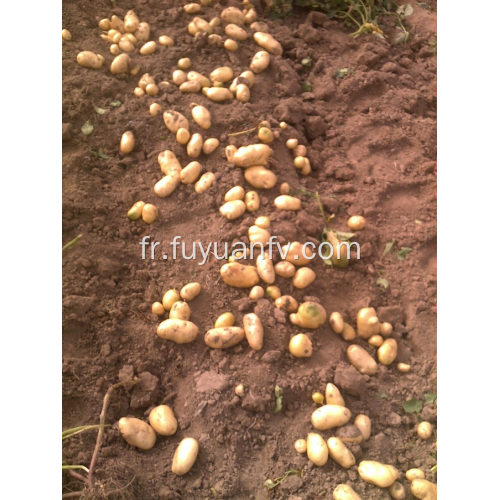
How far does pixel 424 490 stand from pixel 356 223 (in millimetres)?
913

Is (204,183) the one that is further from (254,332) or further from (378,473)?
(378,473)

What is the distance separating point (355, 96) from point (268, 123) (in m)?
0.56

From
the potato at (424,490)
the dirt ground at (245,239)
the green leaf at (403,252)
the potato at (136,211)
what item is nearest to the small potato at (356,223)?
the dirt ground at (245,239)

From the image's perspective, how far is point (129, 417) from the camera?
57.9 inches

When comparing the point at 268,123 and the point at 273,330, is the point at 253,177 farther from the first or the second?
the point at 273,330

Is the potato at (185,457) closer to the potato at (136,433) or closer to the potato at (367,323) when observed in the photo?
the potato at (136,433)

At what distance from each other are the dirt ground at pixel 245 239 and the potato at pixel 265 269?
61 millimetres

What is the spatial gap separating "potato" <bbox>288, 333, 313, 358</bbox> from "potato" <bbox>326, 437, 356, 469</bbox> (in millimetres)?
266

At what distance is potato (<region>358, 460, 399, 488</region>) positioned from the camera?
4.51 feet

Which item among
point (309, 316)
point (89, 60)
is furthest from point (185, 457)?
point (89, 60)


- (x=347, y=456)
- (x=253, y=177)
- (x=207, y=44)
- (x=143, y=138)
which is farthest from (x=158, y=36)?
(x=347, y=456)

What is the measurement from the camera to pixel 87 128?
6.52ft

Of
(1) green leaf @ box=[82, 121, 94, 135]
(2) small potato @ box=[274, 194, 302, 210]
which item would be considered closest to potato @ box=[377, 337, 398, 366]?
(2) small potato @ box=[274, 194, 302, 210]

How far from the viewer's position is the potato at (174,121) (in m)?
1.96
